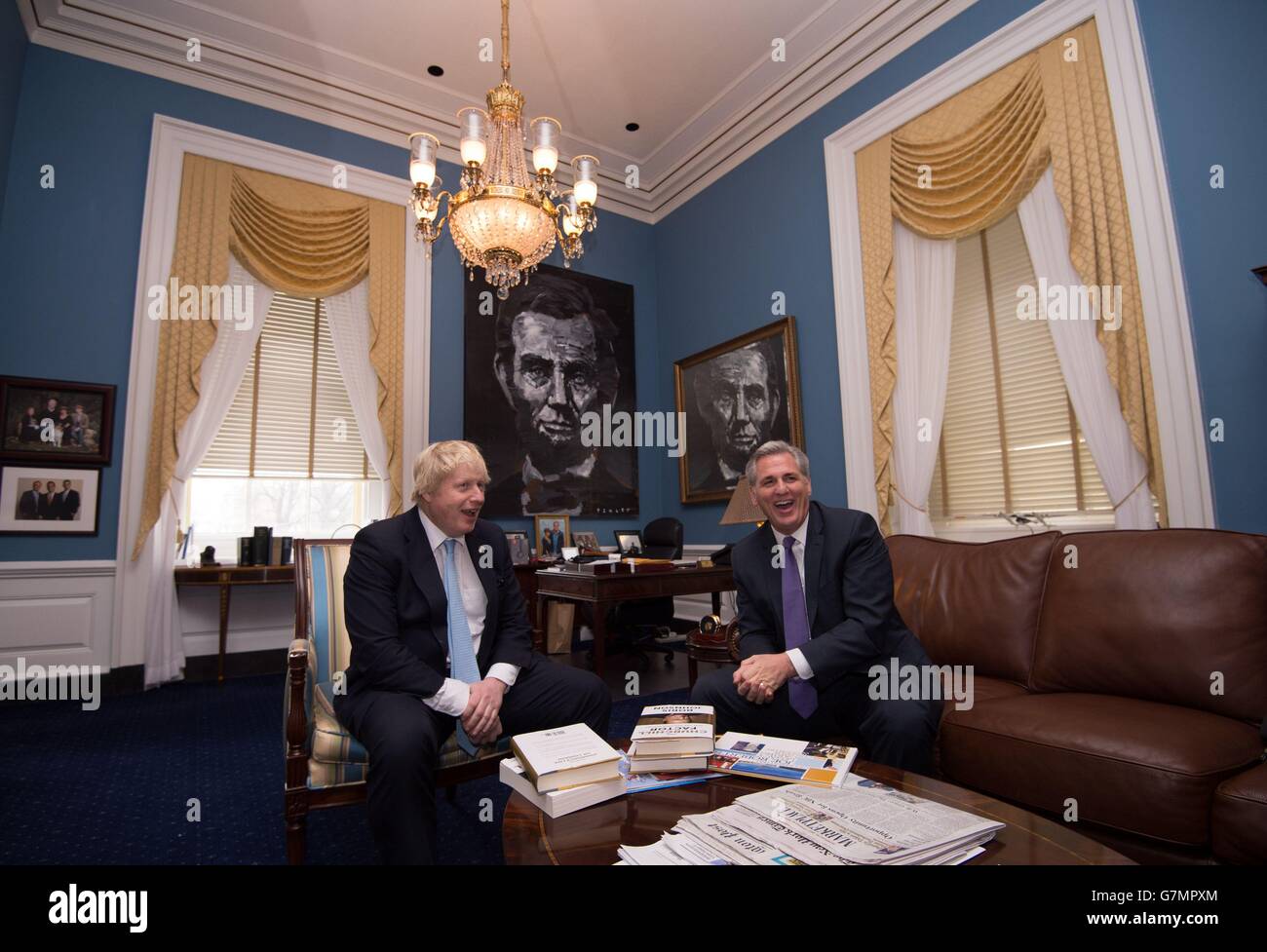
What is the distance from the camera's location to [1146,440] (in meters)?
3.17

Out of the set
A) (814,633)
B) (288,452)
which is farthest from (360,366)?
(814,633)

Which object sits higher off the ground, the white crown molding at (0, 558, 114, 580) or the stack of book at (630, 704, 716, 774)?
the white crown molding at (0, 558, 114, 580)

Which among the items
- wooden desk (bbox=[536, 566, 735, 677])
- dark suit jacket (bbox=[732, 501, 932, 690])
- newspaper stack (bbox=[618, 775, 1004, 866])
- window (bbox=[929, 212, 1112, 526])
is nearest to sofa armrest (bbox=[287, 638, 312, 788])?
newspaper stack (bbox=[618, 775, 1004, 866])

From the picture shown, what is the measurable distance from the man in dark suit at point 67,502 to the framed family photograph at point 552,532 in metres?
3.29

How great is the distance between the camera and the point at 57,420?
13.7 ft

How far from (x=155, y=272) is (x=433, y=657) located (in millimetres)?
4216

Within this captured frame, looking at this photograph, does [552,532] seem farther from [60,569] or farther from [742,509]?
[60,569]

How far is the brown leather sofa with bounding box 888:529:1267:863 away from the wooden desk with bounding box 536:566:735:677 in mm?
1357

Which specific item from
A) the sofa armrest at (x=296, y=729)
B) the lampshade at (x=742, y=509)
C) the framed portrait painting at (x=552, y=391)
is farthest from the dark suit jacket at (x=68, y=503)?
the lampshade at (x=742, y=509)

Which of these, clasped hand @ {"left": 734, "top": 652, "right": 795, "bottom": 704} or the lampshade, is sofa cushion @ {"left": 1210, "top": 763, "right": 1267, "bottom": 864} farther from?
the lampshade

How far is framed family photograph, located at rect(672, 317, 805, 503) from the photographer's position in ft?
17.4
